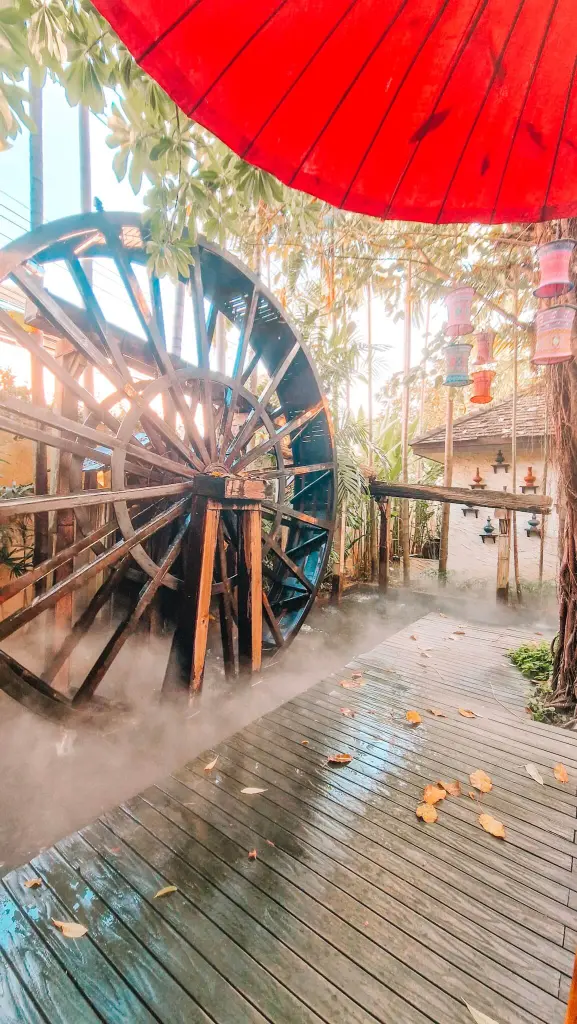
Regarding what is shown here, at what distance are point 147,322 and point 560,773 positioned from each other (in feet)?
13.0

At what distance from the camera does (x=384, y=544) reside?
788cm

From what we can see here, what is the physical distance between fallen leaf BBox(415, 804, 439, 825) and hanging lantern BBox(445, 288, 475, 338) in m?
3.52

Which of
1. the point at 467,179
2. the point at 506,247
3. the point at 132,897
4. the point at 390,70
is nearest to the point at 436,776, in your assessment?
the point at 132,897

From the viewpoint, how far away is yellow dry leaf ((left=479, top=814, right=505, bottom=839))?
1.99 m

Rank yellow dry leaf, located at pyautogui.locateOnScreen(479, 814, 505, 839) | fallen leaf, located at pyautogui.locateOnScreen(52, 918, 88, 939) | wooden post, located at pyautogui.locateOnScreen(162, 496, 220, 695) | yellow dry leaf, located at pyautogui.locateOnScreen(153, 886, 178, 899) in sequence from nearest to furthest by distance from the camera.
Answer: fallen leaf, located at pyautogui.locateOnScreen(52, 918, 88, 939) < yellow dry leaf, located at pyautogui.locateOnScreen(153, 886, 178, 899) < yellow dry leaf, located at pyautogui.locateOnScreen(479, 814, 505, 839) < wooden post, located at pyautogui.locateOnScreen(162, 496, 220, 695)

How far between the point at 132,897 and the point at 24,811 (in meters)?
1.85

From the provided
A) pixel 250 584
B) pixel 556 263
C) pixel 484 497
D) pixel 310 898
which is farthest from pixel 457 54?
pixel 484 497

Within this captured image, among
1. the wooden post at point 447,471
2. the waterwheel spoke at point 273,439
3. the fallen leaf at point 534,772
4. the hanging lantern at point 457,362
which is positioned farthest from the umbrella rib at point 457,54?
the wooden post at point 447,471

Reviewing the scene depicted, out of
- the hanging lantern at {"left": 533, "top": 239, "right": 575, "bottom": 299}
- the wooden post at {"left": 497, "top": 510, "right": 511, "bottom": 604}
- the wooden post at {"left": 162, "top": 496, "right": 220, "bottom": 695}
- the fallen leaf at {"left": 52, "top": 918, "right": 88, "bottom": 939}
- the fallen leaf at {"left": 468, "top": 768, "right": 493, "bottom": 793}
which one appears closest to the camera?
the fallen leaf at {"left": 52, "top": 918, "right": 88, "bottom": 939}

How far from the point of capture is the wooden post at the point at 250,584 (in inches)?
145

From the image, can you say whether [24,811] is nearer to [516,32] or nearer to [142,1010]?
[142,1010]

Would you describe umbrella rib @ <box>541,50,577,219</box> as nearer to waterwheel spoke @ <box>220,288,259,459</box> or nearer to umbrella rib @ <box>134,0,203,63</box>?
umbrella rib @ <box>134,0,203,63</box>

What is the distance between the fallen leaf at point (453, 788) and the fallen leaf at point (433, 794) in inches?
1.5

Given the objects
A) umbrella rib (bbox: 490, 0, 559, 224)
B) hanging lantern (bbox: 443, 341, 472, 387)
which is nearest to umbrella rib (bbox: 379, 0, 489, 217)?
umbrella rib (bbox: 490, 0, 559, 224)
